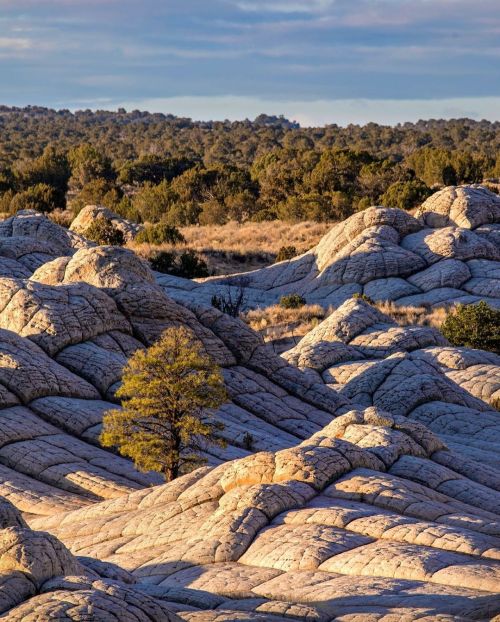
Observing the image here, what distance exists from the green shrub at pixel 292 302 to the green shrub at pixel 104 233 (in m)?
17.7

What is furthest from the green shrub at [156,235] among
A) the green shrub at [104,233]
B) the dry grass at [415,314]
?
the dry grass at [415,314]

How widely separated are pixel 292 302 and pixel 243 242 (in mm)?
24612

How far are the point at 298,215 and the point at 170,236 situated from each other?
17.5m

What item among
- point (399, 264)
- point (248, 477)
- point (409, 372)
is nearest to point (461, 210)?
point (399, 264)

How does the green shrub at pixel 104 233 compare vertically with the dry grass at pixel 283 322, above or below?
above

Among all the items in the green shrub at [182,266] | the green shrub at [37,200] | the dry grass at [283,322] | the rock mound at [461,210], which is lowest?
the dry grass at [283,322]

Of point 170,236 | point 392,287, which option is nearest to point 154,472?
point 392,287

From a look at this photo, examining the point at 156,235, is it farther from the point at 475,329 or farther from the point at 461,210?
the point at 475,329

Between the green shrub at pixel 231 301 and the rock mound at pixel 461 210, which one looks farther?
the rock mound at pixel 461 210

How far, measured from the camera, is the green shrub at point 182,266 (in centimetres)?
7612

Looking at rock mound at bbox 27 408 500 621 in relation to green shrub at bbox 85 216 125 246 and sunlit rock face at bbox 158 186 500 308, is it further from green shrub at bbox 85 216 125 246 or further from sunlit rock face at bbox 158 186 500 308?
green shrub at bbox 85 216 125 246

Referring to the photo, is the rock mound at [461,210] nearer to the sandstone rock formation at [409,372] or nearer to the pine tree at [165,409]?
the sandstone rock formation at [409,372]

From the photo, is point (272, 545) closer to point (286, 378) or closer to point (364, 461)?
point (364, 461)

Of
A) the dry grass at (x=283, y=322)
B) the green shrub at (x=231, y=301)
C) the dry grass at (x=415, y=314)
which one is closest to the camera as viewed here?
the dry grass at (x=283, y=322)
